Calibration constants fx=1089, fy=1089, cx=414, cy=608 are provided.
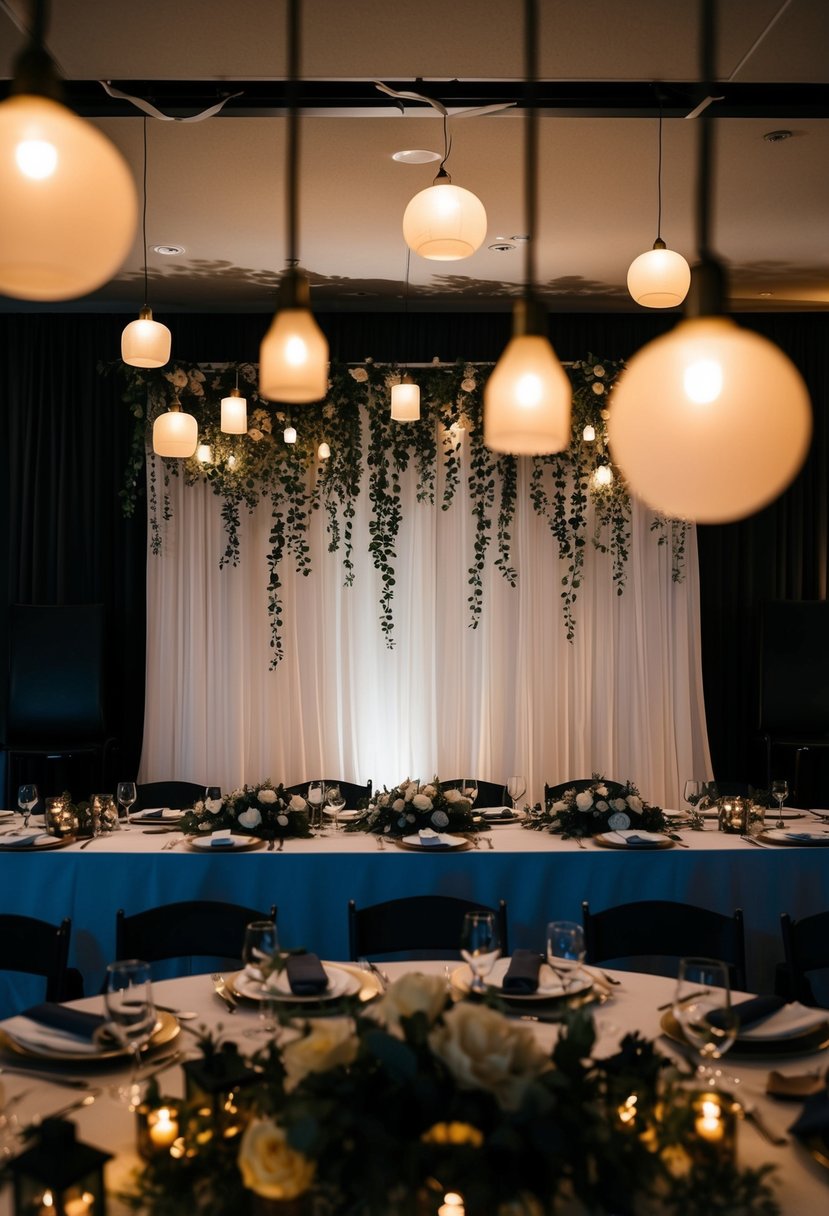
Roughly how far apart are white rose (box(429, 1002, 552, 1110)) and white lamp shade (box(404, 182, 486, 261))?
2.53 meters

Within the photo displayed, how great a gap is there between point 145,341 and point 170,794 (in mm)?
2330

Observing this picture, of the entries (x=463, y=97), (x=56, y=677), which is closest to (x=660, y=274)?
(x=463, y=97)

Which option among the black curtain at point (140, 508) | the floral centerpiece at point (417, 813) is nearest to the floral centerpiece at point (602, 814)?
the floral centerpiece at point (417, 813)

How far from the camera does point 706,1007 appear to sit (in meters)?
1.75

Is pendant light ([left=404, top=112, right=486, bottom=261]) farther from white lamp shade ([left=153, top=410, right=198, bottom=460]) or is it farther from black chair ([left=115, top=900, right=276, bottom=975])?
white lamp shade ([left=153, top=410, right=198, bottom=460])

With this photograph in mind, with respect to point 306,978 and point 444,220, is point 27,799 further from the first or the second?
point 444,220

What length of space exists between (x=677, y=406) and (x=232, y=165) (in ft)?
13.8

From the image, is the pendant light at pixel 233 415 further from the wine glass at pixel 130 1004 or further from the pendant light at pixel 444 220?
the wine glass at pixel 130 1004

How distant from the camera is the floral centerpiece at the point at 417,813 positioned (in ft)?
13.9

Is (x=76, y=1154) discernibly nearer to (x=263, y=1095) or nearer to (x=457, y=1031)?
(x=263, y=1095)

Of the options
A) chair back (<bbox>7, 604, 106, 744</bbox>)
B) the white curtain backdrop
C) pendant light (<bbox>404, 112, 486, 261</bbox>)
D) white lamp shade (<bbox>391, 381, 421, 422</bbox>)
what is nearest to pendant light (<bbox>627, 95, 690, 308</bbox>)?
pendant light (<bbox>404, 112, 486, 261</bbox>)

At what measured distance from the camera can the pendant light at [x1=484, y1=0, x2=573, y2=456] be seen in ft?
6.09

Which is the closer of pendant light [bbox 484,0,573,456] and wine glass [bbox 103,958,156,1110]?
wine glass [bbox 103,958,156,1110]

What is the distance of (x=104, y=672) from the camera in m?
7.01
